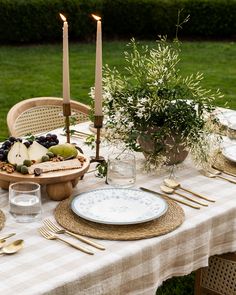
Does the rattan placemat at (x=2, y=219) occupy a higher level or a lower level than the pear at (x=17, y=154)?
lower

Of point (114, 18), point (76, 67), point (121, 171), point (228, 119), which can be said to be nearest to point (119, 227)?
point (121, 171)

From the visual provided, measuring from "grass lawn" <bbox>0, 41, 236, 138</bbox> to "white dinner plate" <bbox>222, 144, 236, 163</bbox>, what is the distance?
3826 millimetres

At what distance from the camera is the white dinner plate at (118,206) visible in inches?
102

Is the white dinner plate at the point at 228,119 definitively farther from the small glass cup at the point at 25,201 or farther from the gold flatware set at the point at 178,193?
the small glass cup at the point at 25,201

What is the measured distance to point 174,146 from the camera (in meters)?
3.16

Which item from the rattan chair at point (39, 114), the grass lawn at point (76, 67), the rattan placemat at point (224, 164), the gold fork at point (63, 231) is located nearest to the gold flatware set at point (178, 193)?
the rattan placemat at point (224, 164)

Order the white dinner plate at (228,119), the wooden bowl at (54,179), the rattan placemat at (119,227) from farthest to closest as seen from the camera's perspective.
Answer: the white dinner plate at (228,119) < the wooden bowl at (54,179) < the rattan placemat at (119,227)

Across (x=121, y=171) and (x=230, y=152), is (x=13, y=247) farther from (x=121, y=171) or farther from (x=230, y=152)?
(x=230, y=152)

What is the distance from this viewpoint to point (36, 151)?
2.92m

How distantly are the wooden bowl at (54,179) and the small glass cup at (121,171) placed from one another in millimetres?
156

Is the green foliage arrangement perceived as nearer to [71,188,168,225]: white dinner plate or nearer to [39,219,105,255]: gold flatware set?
[71,188,168,225]: white dinner plate

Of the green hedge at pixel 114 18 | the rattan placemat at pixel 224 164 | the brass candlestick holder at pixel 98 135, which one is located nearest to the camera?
the brass candlestick holder at pixel 98 135

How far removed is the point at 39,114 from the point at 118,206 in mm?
1800

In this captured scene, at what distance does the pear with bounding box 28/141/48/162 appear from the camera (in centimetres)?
289
